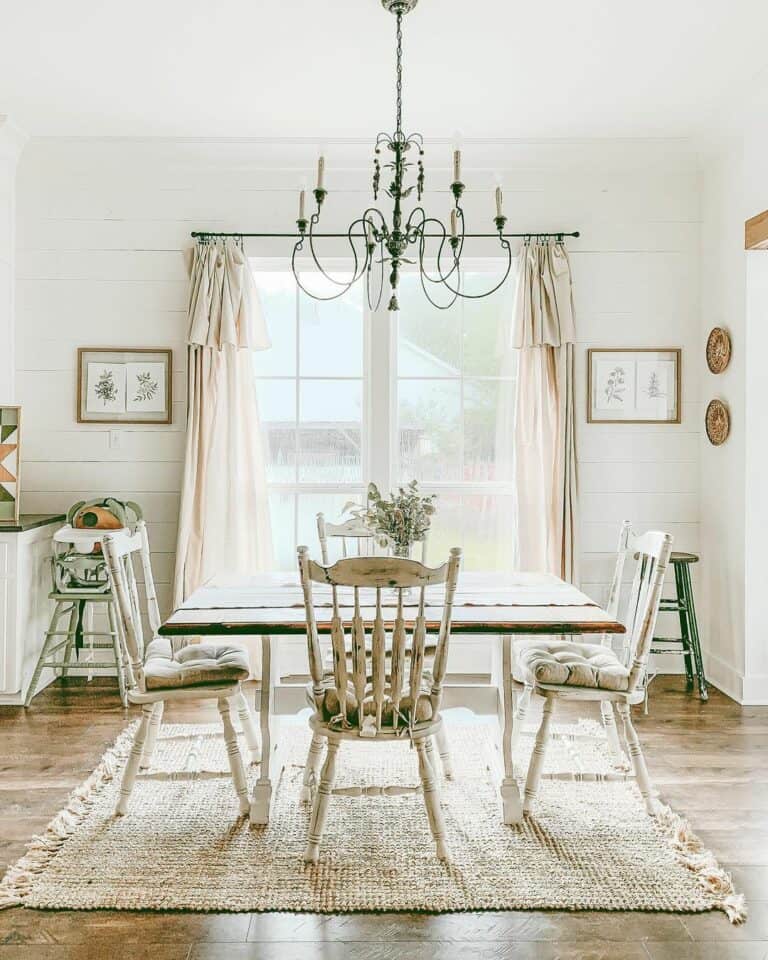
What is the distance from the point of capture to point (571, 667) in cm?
276

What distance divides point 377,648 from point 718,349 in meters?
2.78

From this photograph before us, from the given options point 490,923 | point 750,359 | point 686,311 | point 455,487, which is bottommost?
point 490,923

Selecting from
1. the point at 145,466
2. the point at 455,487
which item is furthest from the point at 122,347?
the point at 455,487

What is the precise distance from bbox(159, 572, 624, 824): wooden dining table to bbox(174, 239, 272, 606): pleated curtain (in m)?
1.18

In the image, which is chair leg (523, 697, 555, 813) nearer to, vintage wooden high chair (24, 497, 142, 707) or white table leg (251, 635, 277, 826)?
white table leg (251, 635, 277, 826)

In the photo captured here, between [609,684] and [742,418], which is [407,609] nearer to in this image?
[609,684]

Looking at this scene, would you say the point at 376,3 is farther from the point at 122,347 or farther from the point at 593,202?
the point at 122,347

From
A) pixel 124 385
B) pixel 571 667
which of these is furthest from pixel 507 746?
pixel 124 385

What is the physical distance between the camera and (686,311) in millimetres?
4484

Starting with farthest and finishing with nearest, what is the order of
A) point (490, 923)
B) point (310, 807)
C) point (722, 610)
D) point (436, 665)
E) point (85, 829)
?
1. point (722, 610)
2. point (310, 807)
3. point (85, 829)
4. point (436, 665)
5. point (490, 923)

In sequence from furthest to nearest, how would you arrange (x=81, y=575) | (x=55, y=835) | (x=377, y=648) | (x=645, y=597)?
(x=81, y=575)
(x=645, y=597)
(x=55, y=835)
(x=377, y=648)

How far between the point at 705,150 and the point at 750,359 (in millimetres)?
1184

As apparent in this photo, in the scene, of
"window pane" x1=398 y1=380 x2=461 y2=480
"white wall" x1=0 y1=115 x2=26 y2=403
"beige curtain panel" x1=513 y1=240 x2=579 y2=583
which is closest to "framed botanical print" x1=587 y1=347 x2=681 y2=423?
"beige curtain panel" x1=513 y1=240 x2=579 y2=583

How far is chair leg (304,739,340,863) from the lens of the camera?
2.42m
